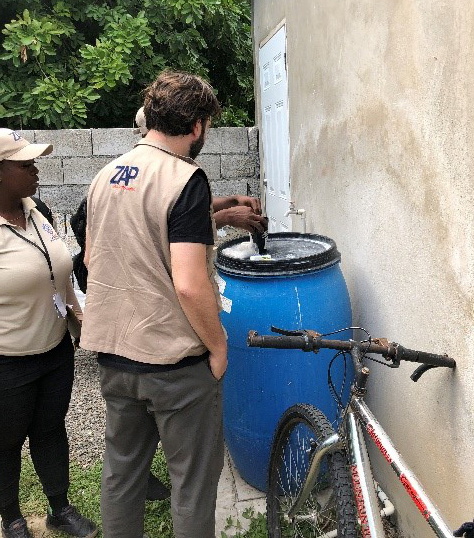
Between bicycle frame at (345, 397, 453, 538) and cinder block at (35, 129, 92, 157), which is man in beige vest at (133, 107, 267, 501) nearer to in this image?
bicycle frame at (345, 397, 453, 538)

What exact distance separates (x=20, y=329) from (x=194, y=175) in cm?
100

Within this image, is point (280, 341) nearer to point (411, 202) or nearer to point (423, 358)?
point (423, 358)

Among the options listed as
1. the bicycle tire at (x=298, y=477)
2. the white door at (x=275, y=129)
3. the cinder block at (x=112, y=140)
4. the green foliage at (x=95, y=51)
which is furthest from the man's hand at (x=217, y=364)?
the green foliage at (x=95, y=51)

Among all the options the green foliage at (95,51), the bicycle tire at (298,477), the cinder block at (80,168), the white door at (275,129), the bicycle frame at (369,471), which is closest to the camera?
the bicycle frame at (369,471)

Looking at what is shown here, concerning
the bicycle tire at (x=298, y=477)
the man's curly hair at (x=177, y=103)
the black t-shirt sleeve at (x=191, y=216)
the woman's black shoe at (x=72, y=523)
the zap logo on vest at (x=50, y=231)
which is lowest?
→ the woman's black shoe at (x=72, y=523)

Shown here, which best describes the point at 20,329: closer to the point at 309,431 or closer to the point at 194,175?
the point at 194,175

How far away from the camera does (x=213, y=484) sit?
6.34ft

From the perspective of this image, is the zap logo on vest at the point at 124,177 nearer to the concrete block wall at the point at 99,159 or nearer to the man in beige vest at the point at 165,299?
the man in beige vest at the point at 165,299

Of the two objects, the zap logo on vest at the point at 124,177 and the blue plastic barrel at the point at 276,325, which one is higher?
the zap logo on vest at the point at 124,177

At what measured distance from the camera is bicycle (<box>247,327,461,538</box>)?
158cm

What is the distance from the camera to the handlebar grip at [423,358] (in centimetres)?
158

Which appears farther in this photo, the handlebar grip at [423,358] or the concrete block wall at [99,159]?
the concrete block wall at [99,159]

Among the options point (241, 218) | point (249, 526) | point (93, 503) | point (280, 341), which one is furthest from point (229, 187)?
point (280, 341)

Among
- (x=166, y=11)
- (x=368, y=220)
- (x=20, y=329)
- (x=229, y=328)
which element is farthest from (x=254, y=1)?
(x=20, y=329)
